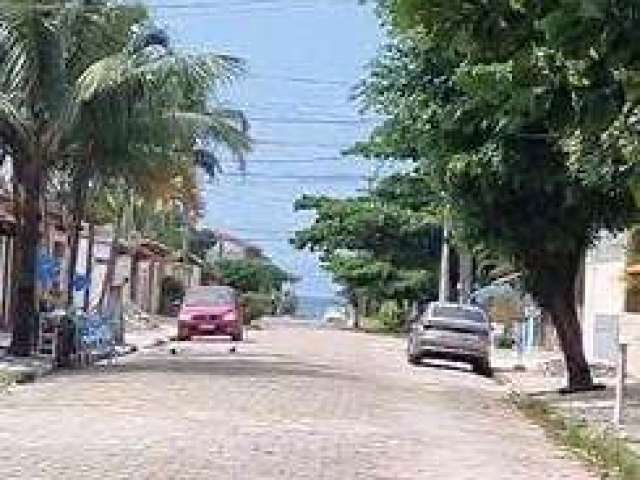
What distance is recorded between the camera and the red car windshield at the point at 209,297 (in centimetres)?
4822

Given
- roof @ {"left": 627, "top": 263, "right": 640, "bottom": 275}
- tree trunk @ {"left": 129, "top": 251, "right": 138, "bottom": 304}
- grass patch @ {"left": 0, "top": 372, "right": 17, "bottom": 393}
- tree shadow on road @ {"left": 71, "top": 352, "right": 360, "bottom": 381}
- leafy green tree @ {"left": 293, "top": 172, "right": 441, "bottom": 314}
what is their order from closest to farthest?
grass patch @ {"left": 0, "top": 372, "right": 17, "bottom": 393} → tree shadow on road @ {"left": 71, "top": 352, "right": 360, "bottom": 381} → roof @ {"left": 627, "top": 263, "right": 640, "bottom": 275} → tree trunk @ {"left": 129, "top": 251, "right": 138, "bottom": 304} → leafy green tree @ {"left": 293, "top": 172, "right": 441, "bottom": 314}

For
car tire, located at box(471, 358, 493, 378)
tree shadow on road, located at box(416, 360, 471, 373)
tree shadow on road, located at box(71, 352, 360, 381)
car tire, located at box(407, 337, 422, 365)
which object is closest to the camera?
tree shadow on road, located at box(71, 352, 360, 381)

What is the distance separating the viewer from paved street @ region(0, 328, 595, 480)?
45.8ft

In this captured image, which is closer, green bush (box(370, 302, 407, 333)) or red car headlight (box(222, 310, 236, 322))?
red car headlight (box(222, 310, 236, 322))

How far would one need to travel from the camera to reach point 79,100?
27.7 m

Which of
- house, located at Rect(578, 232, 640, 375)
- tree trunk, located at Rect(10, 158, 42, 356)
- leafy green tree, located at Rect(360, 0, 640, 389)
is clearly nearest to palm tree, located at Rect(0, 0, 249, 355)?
tree trunk, located at Rect(10, 158, 42, 356)

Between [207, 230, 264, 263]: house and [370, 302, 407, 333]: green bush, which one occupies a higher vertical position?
[207, 230, 264, 263]: house

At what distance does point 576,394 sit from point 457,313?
994 cm

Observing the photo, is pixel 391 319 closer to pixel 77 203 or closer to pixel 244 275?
pixel 244 275

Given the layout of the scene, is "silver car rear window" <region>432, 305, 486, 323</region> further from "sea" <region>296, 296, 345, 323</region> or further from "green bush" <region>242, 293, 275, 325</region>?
"sea" <region>296, 296, 345, 323</region>

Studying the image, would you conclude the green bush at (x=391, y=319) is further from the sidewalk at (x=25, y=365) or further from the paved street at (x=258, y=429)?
the paved street at (x=258, y=429)

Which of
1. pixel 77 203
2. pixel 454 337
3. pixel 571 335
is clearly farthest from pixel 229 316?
pixel 571 335

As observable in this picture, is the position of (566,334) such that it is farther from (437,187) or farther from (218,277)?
(218,277)

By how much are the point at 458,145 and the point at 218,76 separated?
4310mm
